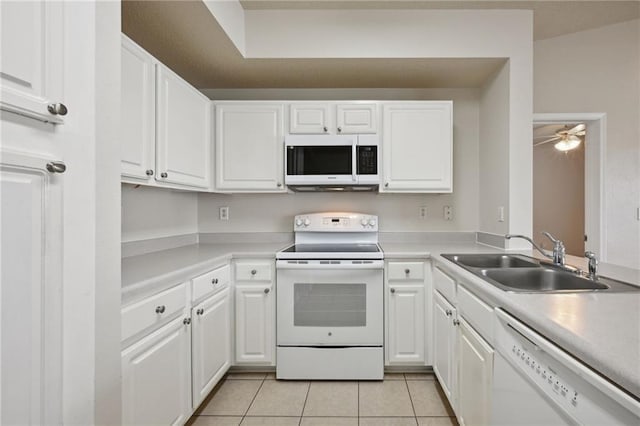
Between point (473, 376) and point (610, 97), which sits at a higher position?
point (610, 97)

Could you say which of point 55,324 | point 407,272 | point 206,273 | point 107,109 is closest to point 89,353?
point 55,324

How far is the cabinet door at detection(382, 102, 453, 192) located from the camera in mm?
→ 2354

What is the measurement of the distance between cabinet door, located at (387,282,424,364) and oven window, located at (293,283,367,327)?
208 mm

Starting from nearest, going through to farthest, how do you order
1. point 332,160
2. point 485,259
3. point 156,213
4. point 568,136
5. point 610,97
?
point 485,259 → point 156,213 → point 332,160 → point 610,97 → point 568,136

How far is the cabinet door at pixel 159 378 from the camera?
1.18 meters

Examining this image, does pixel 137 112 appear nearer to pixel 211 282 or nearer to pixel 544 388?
pixel 211 282

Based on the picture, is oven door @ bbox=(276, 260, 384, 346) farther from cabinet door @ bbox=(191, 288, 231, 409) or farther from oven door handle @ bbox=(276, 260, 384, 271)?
cabinet door @ bbox=(191, 288, 231, 409)

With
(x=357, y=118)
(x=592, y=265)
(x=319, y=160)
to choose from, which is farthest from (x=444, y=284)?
(x=357, y=118)

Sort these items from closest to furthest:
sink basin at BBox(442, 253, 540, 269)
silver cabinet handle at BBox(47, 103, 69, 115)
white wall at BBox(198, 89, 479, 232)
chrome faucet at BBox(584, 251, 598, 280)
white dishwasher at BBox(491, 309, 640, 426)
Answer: white dishwasher at BBox(491, 309, 640, 426)
silver cabinet handle at BBox(47, 103, 69, 115)
chrome faucet at BBox(584, 251, 598, 280)
sink basin at BBox(442, 253, 540, 269)
white wall at BBox(198, 89, 479, 232)

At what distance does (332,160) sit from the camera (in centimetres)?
234

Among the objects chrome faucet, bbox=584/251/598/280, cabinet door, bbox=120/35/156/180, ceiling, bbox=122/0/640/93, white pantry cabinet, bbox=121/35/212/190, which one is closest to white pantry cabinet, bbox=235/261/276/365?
white pantry cabinet, bbox=121/35/212/190

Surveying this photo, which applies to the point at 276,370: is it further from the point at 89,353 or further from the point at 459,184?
the point at 459,184

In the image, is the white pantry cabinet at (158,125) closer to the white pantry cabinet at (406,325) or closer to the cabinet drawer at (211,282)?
the cabinet drawer at (211,282)

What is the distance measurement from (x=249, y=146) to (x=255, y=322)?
1.33m
